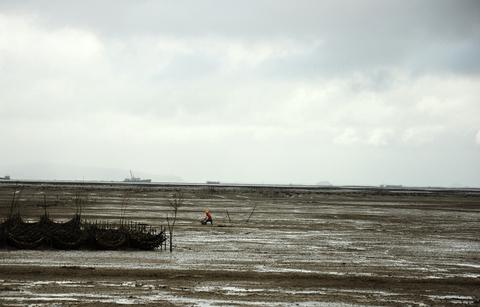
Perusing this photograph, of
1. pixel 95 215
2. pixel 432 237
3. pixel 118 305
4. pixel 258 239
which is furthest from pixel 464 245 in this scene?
pixel 95 215

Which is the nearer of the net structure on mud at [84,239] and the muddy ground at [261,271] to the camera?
the muddy ground at [261,271]

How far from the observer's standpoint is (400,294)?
51.9 feet

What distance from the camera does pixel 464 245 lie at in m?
28.2

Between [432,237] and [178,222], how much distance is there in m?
17.1

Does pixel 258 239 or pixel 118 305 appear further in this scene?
pixel 258 239

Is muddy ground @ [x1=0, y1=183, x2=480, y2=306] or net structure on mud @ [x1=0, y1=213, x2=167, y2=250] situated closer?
muddy ground @ [x1=0, y1=183, x2=480, y2=306]

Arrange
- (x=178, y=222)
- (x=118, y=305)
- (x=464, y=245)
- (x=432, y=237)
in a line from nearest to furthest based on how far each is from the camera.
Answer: (x=118, y=305) → (x=464, y=245) → (x=432, y=237) → (x=178, y=222)

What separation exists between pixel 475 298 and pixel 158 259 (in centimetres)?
1209

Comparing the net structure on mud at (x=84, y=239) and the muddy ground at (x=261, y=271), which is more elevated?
the net structure on mud at (x=84, y=239)

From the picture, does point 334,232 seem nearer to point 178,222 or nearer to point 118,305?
point 178,222

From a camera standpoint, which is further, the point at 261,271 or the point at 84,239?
the point at 84,239

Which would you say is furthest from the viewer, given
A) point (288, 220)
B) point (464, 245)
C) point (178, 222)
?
point (288, 220)

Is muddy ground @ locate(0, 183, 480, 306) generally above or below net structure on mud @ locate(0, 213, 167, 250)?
below

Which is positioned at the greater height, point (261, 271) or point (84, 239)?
point (84, 239)
